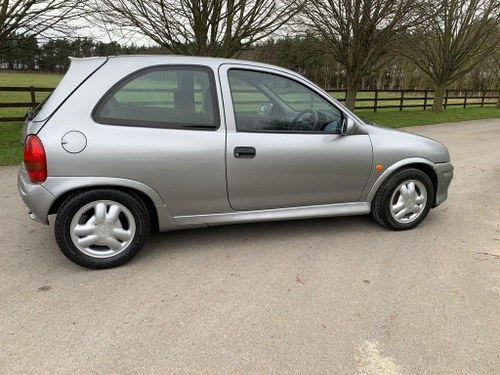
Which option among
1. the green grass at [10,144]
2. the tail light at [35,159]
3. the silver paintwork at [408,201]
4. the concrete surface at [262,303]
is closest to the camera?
the concrete surface at [262,303]

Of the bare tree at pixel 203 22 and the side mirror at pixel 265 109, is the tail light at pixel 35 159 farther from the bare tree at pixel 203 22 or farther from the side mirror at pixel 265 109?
the bare tree at pixel 203 22

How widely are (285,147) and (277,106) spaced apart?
0.44 m

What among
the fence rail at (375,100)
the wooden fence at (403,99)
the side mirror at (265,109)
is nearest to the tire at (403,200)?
the side mirror at (265,109)

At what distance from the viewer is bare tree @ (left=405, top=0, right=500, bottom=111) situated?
19.8 m

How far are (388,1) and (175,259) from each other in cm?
1210

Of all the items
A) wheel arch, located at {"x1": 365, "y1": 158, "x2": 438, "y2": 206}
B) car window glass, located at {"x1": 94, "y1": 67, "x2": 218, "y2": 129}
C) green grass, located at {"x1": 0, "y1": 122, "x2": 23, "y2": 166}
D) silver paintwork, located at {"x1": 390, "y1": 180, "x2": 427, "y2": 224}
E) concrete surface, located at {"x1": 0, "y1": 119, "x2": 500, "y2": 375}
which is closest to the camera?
concrete surface, located at {"x1": 0, "y1": 119, "x2": 500, "y2": 375}

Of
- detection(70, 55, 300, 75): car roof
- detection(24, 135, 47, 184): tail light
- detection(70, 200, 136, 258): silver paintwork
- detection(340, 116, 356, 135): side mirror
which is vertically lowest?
detection(70, 200, 136, 258): silver paintwork

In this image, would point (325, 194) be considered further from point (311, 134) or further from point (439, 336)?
point (439, 336)

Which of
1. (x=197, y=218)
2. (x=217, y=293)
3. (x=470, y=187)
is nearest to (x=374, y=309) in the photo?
(x=217, y=293)

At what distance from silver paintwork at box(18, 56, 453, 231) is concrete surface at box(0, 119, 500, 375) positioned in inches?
18.1

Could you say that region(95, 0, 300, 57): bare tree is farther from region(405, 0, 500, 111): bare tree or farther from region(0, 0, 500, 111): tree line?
region(405, 0, 500, 111): bare tree

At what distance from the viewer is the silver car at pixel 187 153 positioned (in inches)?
126

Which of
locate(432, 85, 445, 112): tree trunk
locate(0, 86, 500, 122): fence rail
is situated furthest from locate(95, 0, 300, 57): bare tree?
locate(432, 85, 445, 112): tree trunk

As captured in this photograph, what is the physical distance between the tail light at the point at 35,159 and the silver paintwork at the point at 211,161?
5 cm
